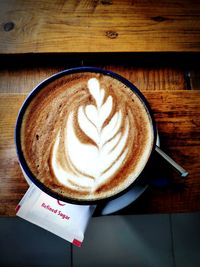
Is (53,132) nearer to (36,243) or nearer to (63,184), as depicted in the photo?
(63,184)

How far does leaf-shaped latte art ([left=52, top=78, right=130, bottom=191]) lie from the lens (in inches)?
21.3

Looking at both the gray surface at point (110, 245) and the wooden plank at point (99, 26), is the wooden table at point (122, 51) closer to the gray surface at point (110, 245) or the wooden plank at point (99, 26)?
the wooden plank at point (99, 26)

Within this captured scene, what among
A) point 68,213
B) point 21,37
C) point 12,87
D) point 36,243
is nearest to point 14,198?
point 68,213

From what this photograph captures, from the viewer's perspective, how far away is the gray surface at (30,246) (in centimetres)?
123

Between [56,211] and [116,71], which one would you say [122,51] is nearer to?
[116,71]

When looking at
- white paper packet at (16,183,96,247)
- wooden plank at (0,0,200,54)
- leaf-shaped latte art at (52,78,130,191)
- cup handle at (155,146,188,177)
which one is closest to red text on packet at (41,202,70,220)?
white paper packet at (16,183,96,247)

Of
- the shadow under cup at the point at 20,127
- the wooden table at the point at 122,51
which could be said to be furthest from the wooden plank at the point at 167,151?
the shadow under cup at the point at 20,127

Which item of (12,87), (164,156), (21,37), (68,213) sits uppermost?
(21,37)

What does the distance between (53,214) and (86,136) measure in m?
0.18

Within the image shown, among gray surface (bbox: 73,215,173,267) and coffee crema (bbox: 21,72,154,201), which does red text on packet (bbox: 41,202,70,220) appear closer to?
coffee crema (bbox: 21,72,154,201)

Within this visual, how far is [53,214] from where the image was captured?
61cm

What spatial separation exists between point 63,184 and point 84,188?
4cm

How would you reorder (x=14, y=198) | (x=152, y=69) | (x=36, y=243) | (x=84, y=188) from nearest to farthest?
(x=84, y=188)
(x=14, y=198)
(x=152, y=69)
(x=36, y=243)

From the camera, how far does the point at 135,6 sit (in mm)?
733
